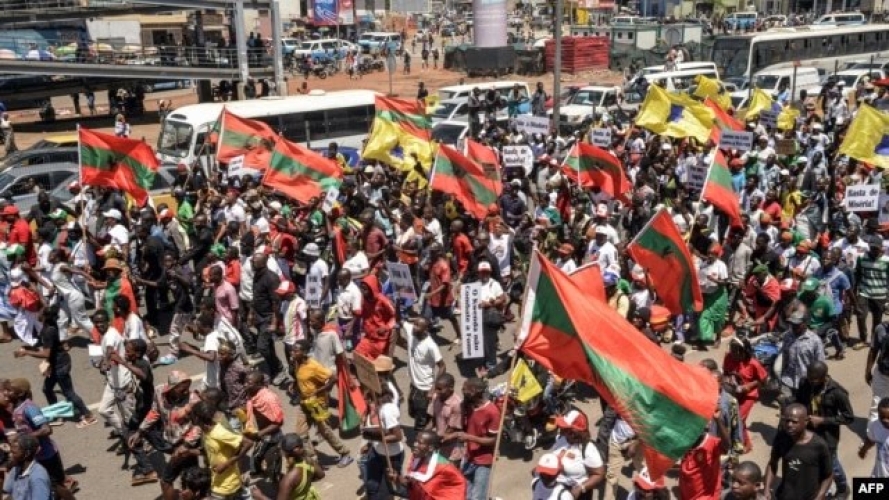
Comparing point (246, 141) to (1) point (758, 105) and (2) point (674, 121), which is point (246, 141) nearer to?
(2) point (674, 121)

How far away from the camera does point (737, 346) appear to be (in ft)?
27.0

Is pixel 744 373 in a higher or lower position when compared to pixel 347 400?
higher

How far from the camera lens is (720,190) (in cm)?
1183

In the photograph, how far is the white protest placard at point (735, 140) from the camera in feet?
52.4

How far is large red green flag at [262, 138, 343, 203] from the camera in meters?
13.5

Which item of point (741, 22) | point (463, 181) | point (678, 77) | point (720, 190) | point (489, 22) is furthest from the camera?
point (741, 22)

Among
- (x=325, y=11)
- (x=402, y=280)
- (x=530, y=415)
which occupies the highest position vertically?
(x=325, y=11)

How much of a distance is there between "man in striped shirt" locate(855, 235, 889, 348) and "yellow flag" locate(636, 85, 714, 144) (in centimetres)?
597

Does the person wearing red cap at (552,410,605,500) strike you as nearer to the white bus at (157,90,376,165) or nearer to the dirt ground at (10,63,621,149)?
the white bus at (157,90,376,165)

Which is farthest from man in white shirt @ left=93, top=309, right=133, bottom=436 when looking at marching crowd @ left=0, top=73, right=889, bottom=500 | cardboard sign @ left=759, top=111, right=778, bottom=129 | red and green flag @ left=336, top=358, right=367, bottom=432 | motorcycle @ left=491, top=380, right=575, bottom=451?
cardboard sign @ left=759, top=111, right=778, bottom=129

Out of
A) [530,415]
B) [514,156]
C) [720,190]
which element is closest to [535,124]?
[514,156]

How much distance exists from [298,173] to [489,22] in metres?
32.1

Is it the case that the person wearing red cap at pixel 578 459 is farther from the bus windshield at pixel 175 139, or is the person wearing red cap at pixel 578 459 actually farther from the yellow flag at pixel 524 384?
the bus windshield at pixel 175 139

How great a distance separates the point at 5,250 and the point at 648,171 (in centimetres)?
1079
